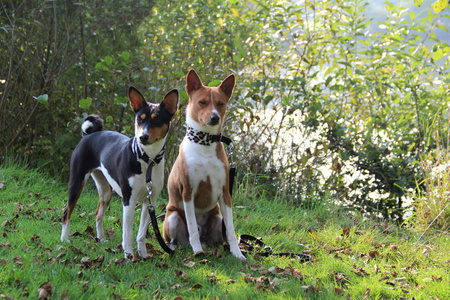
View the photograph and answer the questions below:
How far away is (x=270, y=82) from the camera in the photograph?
642cm

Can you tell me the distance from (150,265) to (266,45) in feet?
13.8

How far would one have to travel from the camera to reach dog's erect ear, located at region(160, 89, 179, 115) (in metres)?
3.71

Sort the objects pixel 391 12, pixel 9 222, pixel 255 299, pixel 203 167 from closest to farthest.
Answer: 1. pixel 255 299
2. pixel 203 167
3. pixel 9 222
4. pixel 391 12

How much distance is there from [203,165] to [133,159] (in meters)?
0.60

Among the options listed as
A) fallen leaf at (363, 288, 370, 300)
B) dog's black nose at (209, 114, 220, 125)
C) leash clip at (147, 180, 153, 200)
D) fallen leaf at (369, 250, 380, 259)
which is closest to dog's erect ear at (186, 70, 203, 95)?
dog's black nose at (209, 114, 220, 125)

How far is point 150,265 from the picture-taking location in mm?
3711

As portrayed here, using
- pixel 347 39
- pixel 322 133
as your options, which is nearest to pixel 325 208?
pixel 322 133

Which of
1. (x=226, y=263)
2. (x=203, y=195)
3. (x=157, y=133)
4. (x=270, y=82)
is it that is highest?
(x=270, y=82)

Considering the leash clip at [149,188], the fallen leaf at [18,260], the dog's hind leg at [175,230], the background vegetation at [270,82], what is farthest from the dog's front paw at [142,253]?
the background vegetation at [270,82]

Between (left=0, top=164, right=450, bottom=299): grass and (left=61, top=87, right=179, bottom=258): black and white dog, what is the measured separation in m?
0.35

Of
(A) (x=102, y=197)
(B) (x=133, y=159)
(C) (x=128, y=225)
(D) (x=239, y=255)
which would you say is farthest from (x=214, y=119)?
(A) (x=102, y=197)

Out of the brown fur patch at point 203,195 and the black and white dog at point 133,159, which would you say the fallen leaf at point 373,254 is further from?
the black and white dog at point 133,159

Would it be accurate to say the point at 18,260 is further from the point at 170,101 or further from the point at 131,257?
the point at 170,101

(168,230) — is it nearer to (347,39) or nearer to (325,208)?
(325,208)
